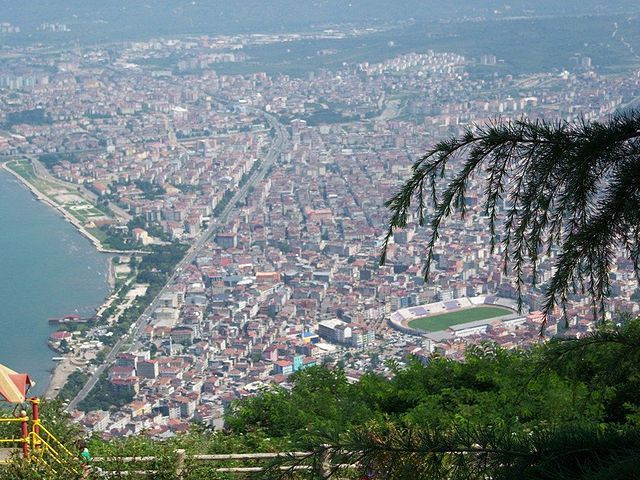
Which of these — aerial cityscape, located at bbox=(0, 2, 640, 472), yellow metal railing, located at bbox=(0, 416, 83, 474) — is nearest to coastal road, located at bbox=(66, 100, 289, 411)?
aerial cityscape, located at bbox=(0, 2, 640, 472)

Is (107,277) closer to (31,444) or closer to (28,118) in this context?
(31,444)

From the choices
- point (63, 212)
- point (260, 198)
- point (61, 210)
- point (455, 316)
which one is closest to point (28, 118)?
point (61, 210)

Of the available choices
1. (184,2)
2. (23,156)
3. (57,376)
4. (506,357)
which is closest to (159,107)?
(23,156)

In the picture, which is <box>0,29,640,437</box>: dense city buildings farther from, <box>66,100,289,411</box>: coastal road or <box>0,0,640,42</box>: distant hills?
<box>0,0,640,42</box>: distant hills

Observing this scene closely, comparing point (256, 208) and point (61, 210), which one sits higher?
point (61, 210)

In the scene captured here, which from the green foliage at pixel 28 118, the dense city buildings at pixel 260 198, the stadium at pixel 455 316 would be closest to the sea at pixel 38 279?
the dense city buildings at pixel 260 198

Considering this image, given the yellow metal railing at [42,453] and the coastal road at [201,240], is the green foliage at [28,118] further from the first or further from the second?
the yellow metal railing at [42,453]

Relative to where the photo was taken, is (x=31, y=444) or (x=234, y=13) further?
(x=234, y=13)

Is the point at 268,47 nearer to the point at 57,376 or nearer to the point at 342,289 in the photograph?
the point at 342,289
